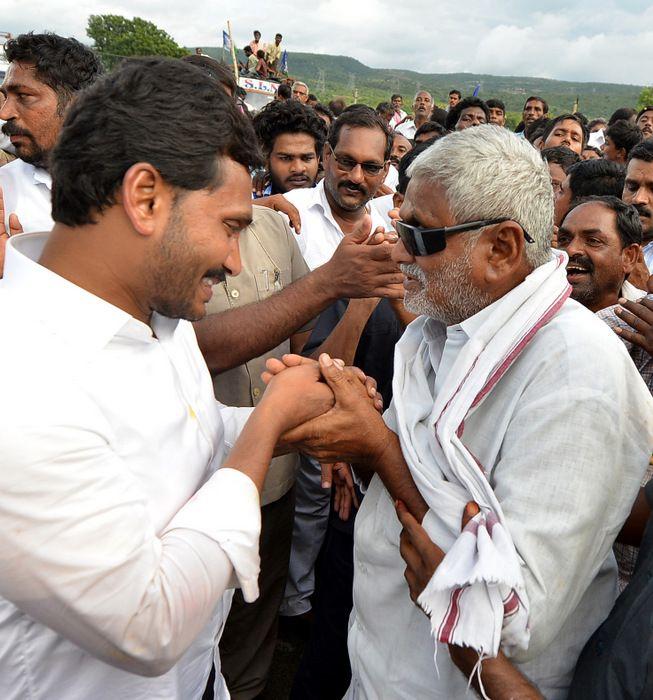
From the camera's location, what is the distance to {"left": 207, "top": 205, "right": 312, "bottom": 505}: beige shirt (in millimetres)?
2742

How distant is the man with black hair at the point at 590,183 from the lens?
484cm

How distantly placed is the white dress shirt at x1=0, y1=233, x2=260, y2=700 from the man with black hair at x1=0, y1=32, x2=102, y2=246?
1916 mm

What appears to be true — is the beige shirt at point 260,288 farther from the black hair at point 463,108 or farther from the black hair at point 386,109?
the black hair at point 386,109

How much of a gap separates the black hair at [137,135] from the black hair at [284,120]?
365 cm

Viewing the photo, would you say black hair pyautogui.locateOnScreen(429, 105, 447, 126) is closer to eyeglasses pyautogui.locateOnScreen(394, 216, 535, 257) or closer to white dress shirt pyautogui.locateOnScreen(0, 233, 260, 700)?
eyeglasses pyautogui.locateOnScreen(394, 216, 535, 257)

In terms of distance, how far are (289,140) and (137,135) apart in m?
3.88

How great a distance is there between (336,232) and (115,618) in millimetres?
3615

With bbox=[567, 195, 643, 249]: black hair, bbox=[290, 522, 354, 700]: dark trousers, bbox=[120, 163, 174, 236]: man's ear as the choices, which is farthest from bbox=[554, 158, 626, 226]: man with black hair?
bbox=[120, 163, 174, 236]: man's ear

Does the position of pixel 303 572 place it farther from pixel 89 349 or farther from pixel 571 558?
pixel 89 349

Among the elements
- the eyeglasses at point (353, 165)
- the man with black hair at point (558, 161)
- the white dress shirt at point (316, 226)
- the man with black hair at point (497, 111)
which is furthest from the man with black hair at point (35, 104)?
the man with black hair at point (497, 111)

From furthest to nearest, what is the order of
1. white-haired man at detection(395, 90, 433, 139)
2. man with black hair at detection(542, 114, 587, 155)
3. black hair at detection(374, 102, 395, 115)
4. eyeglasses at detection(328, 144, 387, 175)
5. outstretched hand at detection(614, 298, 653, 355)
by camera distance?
black hair at detection(374, 102, 395, 115) < white-haired man at detection(395, 90, 433, 139) < man with black hair at detection(542, 114, 587, 155) < eyeglasses at detection(328, 144, 387, 175) < outstretched hand at detection(614, 298, 653, 355)

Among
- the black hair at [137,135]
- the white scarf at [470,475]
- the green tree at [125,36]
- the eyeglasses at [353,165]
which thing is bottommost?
the white scarf at [470,475]

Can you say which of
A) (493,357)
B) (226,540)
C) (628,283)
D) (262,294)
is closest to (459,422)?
(493,357)

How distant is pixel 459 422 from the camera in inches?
63.5
